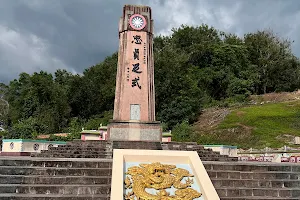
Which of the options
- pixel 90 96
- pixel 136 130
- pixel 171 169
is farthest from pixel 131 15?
pixel 90 96

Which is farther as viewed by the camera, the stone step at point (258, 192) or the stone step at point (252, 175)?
the stone step at point (252, 175)

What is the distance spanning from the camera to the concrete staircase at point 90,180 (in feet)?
15.7

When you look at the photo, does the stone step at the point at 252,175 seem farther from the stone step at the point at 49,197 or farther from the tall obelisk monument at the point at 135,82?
the tall obelisk monument at the point at 135,82

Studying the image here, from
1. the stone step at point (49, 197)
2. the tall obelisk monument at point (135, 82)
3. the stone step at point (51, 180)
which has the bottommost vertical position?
the stone step at point (49, 197)

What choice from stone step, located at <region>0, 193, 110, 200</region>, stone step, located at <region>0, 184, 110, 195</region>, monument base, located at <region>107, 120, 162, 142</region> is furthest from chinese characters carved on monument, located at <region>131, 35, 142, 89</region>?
stone step, located at <region>0, 193, 110, 200</region>

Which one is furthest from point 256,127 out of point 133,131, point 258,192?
point 258,192

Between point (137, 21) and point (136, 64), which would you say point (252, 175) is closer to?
point (136, 64)

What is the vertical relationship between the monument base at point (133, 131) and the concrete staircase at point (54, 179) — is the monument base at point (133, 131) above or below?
above

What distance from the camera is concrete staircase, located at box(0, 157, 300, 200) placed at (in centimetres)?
479

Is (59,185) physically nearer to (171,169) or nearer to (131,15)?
(171,169)

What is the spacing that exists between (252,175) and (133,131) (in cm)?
574

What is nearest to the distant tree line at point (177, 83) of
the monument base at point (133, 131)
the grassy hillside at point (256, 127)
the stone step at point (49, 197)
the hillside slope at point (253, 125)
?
the hillside slope at point (253, 125)

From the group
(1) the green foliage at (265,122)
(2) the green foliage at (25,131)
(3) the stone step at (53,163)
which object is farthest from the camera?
(2) the green foliage at (25,131)

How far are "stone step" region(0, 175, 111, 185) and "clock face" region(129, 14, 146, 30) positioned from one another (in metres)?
7.94
